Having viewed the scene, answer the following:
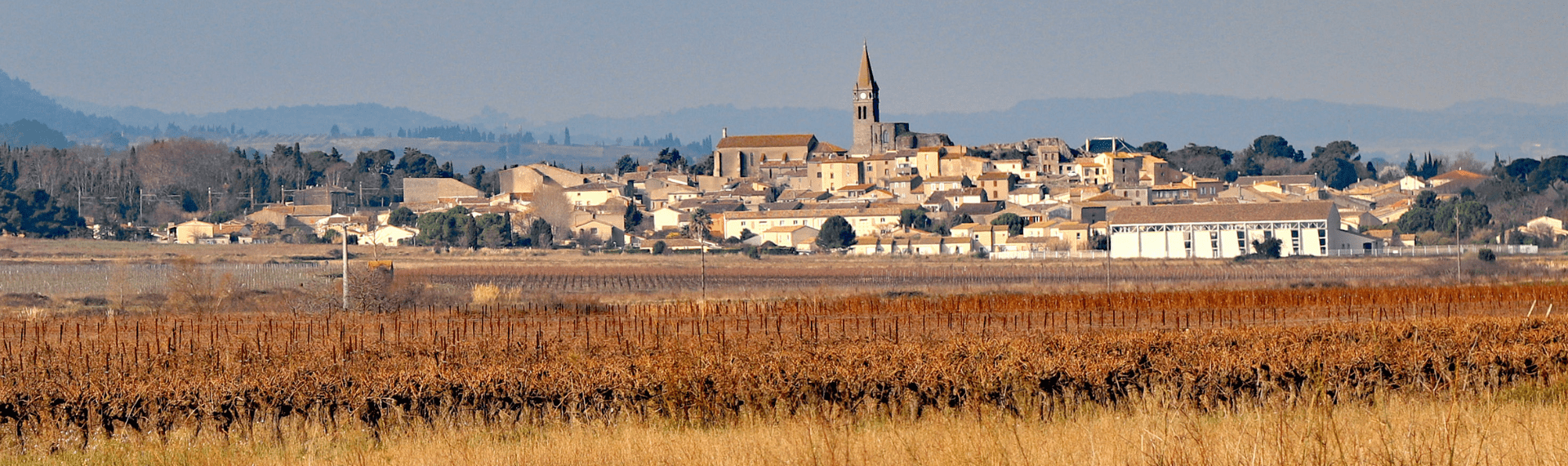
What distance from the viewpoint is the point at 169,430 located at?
14867 millimetres

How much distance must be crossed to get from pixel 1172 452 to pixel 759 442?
341 cm

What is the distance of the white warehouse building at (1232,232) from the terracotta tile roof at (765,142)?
223 ft

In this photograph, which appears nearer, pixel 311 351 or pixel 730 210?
pixel 311 351

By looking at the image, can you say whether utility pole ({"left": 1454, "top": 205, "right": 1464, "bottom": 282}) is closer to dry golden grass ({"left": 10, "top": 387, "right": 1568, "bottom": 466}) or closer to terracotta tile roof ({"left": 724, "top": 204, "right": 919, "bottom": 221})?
terracotta tile roof ({"left": 724, "top": 204, "right": 919, "bottom": 221})

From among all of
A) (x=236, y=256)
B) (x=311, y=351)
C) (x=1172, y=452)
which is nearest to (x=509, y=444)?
(x=1172, y=452)

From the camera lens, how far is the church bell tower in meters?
147

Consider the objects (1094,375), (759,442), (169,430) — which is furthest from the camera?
(1094,375)

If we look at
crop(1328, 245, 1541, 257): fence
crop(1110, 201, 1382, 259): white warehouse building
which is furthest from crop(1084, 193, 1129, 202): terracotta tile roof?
crop(1110, 201, 1382, 259): white warehouse building

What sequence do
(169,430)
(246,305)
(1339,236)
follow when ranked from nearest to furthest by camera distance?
(169,430) < (246,305) < (1339,236)

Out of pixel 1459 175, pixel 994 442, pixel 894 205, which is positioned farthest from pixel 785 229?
pixel 994 442

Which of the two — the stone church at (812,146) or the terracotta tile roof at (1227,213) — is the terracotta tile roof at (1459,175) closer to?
the stone church at (812,146)

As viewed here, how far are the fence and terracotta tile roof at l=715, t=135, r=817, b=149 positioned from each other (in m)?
70.0

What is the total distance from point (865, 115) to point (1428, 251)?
7646 cm

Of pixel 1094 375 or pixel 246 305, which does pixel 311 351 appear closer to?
pixel 1094 375
